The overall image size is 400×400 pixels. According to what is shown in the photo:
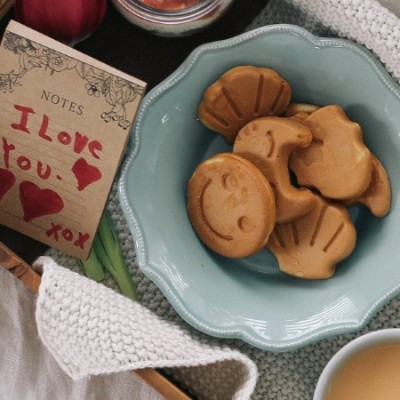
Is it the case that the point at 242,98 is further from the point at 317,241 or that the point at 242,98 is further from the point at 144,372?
the point at 144,372

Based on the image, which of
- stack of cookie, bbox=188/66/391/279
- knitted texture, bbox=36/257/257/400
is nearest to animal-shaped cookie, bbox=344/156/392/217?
stack of cookie, bbox=188/66/391/279

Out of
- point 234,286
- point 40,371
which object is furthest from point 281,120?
point 40,371

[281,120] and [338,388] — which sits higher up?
[281,120]

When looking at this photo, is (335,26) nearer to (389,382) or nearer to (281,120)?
(281,120)

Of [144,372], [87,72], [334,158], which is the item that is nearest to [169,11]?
[87,72]

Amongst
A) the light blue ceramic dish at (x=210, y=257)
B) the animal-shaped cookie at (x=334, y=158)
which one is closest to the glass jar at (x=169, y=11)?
the light blue ceramic dish at (x=210, y=257)

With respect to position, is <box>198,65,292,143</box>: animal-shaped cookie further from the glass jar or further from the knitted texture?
the knitted texture
